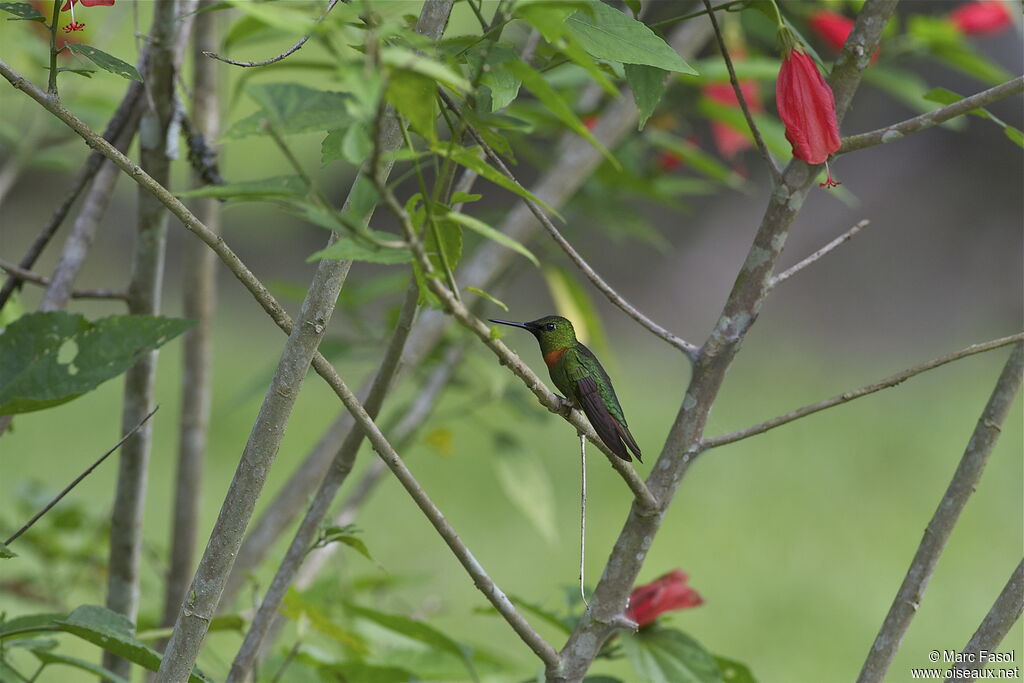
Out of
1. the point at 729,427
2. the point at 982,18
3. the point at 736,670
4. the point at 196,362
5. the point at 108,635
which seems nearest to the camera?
the point at 108,635

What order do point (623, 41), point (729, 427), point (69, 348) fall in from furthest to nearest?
point (729, 427), point (69, 348), point (623, 41)

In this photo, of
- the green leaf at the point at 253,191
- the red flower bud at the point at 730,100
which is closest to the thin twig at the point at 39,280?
the green leaf at the point at 253,191

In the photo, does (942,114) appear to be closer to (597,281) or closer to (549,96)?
(597,281)

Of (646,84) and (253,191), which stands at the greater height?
(646,84)

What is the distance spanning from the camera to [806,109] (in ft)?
2.42

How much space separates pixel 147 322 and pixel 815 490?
9.24 feet

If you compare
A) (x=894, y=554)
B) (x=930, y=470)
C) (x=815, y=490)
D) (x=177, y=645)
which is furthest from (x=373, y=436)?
(x=930, y=470)

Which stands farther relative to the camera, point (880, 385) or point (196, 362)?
point (196, 362)

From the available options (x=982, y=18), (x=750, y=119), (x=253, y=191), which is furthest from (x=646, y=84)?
(x=982, y=18)

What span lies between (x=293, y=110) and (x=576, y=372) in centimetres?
43

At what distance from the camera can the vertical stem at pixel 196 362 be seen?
1.25 meters

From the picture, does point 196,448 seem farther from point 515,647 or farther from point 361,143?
point 515,647

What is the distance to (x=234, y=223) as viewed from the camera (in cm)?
508

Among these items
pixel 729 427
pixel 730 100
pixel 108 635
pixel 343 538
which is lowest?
pixel 108 635
